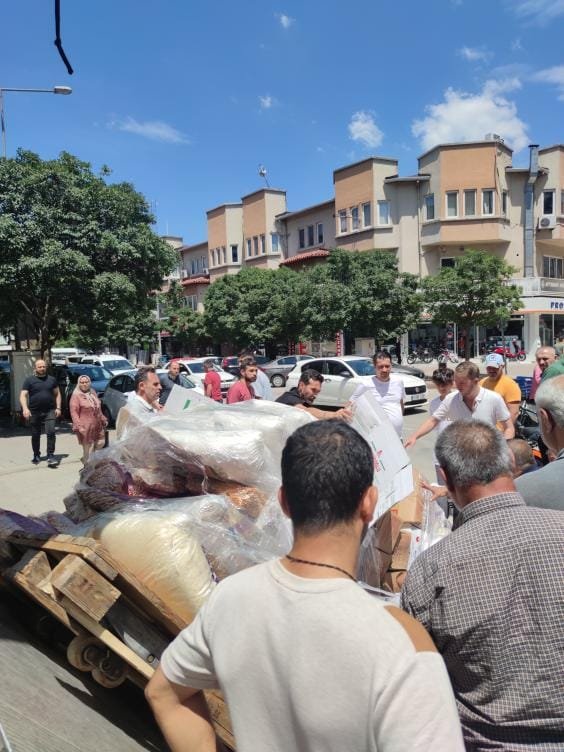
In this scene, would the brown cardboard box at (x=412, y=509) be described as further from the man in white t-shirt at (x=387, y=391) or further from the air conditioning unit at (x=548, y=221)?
the air conditioning unit at (x=548, y=221)

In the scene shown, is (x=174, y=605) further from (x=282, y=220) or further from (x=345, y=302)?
(x=282, y=220)

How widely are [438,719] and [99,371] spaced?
16497 millimetres

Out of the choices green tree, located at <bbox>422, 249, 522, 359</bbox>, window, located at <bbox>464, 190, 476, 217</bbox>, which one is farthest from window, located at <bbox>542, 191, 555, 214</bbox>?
green tree, located at <bbox>422, 249, 522, 359</bbox>

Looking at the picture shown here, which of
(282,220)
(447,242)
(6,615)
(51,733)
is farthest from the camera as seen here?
(282,220)

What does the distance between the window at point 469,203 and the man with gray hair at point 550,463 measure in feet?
105

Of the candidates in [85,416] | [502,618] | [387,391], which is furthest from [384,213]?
[502,618]

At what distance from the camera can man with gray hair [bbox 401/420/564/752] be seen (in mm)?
1468

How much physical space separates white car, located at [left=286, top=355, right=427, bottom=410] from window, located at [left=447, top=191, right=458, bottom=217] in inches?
745

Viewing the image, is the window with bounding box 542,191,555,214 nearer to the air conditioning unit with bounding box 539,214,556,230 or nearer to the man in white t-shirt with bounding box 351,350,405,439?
the air conditioning unit with bounding box 539,214,556,230

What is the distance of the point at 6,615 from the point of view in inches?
120

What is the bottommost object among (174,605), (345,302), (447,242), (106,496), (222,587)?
(174,605)

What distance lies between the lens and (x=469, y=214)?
3153cm

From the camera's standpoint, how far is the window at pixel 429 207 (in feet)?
105

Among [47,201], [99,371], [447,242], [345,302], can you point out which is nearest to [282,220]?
[447,242]
